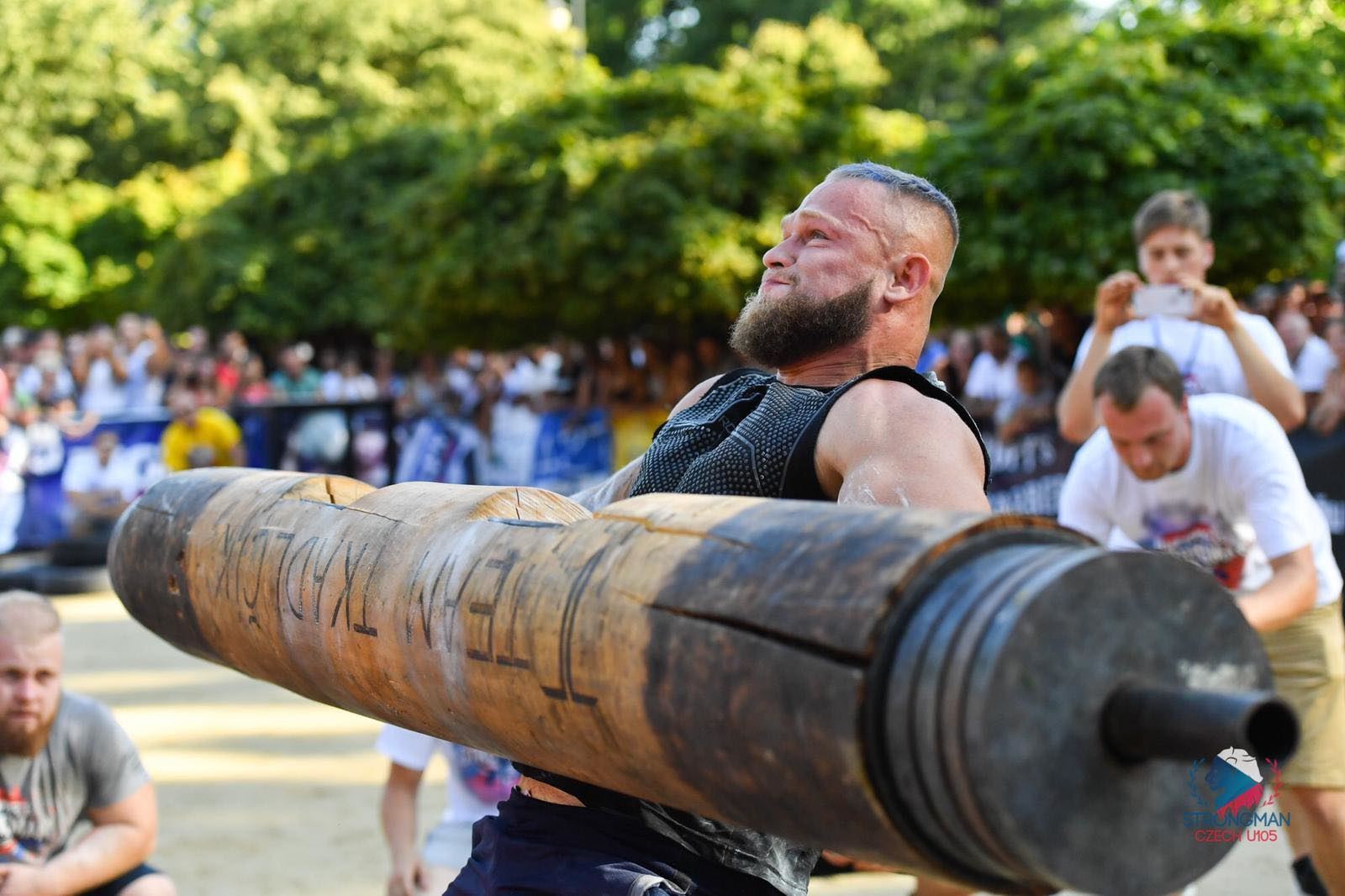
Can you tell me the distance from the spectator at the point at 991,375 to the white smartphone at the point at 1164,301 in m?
4.60

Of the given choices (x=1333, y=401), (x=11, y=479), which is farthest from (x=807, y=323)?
(x=11, y=479)

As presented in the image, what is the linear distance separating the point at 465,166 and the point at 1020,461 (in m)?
7.32

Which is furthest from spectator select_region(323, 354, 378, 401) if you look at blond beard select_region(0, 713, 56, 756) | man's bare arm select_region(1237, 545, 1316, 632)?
man's bare arm select_region(1237, 545, 1316, 632)

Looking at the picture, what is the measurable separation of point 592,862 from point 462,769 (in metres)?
1.87

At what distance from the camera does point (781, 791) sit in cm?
152

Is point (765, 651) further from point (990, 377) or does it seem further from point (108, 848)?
point (990, 377)

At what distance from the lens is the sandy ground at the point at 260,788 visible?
5.05 metres

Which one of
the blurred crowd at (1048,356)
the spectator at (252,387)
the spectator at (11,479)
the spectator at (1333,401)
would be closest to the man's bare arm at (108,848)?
the blurred crowd at (1048,356)

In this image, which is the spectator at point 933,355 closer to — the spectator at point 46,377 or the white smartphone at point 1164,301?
the white smartphone at point 1164,301

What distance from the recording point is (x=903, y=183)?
2.41 m

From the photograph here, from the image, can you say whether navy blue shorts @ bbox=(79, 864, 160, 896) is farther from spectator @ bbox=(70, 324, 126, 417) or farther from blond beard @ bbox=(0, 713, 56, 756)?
spectator @ bbox=(70, 324, 126, 417)

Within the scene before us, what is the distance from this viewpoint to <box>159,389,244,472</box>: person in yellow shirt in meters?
11.9

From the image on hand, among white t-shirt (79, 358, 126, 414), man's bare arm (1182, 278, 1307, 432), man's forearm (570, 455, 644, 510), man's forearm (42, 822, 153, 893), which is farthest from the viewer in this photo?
white t-shirt (79, 358, 126, 414)

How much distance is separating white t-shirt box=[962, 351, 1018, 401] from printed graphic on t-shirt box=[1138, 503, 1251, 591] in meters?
5.44
